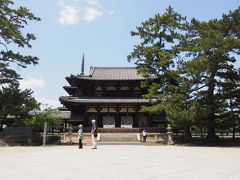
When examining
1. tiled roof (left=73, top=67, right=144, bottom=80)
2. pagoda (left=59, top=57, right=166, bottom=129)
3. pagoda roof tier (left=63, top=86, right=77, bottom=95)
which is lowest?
pagoda (left=59, top=57, right=166, bottom=129)

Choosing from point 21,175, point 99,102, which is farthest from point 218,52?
point 21,175

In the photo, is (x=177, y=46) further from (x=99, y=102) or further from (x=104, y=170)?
(x=104, y=170)

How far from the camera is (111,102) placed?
40.9m

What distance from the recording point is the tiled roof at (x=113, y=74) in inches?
1729

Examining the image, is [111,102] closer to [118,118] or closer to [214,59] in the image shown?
[118,118]

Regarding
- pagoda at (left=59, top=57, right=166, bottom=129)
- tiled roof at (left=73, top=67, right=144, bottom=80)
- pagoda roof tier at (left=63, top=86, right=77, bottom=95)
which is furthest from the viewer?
pagoda roof tier at (left=63, top=86, right=77, bottom=95)

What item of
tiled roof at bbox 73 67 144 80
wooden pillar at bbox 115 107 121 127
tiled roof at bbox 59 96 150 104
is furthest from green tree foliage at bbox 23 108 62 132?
wooden pillar at bbox 115 107 121 127

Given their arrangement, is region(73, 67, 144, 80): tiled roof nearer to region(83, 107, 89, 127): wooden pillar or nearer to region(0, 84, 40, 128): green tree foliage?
region(83, 107, 89, 127): wooden pillar

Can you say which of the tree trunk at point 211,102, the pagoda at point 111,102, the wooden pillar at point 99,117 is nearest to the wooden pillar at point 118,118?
the pagoda at point 111,102

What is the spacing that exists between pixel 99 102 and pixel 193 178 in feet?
106

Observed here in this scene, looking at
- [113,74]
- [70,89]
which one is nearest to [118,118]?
[113,74]

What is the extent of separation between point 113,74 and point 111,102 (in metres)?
6.66

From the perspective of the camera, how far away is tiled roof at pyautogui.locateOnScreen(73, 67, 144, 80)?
43906 mm

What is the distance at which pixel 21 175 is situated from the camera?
8.84 meters
